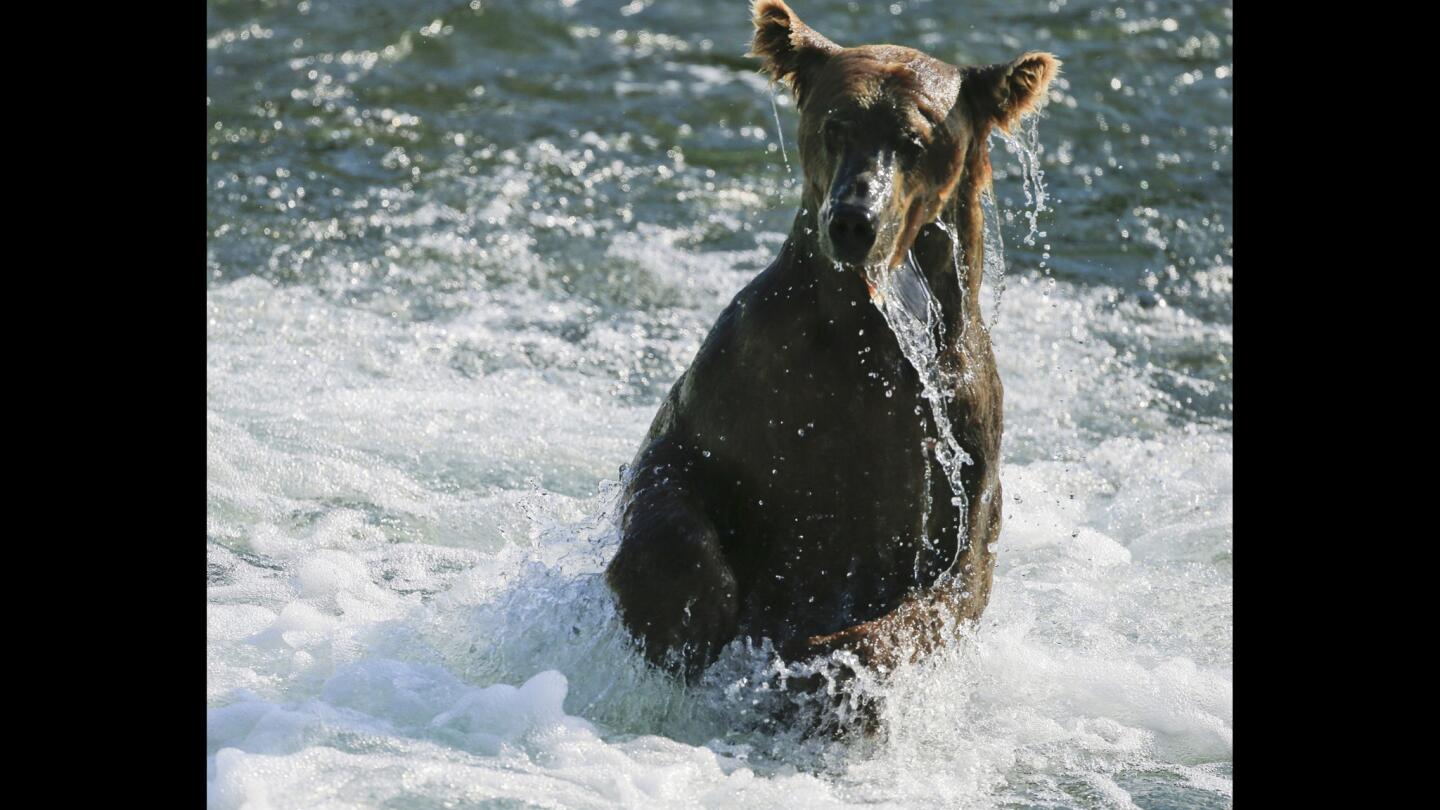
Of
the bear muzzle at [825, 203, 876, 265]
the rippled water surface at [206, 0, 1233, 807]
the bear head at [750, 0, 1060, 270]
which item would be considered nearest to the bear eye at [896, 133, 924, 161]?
the bear head at [750, 0, 1060, 270]

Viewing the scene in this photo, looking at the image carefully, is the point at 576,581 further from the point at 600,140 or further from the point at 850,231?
the point at 600,140

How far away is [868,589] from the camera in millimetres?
4332

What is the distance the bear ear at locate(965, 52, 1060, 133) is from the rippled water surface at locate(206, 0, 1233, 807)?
2.00ft

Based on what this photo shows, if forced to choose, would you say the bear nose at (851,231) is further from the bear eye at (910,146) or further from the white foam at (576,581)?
the white foam at (576,581)

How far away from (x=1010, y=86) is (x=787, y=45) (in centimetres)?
55

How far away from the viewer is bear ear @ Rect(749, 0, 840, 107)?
438cm

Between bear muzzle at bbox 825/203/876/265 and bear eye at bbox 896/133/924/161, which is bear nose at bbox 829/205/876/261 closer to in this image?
bear muzzle at bbox 825/203/876/265

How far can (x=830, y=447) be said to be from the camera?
14.0 feet

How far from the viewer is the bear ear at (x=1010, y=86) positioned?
14.0 ft

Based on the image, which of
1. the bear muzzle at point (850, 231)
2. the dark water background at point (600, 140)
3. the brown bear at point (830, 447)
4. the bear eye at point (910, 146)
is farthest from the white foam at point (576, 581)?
the bear eye at point (910, 146)

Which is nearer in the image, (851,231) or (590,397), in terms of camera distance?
(851,231)

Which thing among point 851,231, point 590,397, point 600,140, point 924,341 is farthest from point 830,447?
point 600,140
